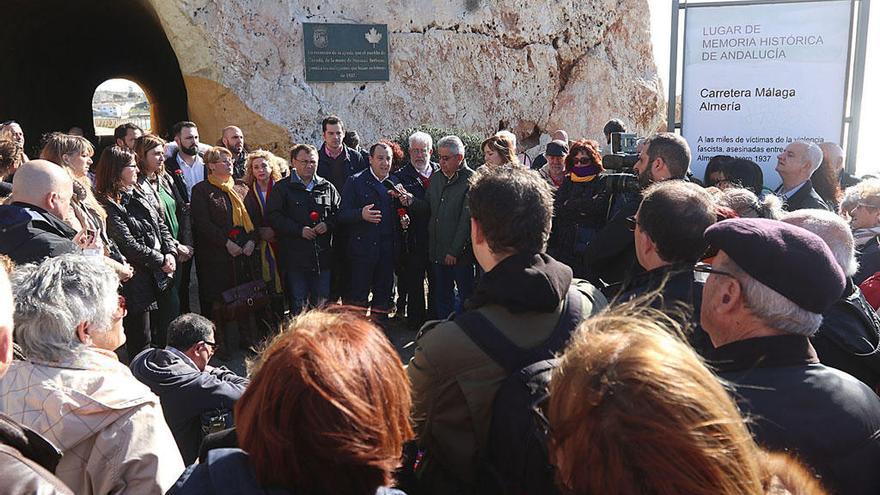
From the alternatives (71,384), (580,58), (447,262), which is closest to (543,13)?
(580,58)

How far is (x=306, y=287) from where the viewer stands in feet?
19.4

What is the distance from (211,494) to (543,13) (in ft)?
38.6

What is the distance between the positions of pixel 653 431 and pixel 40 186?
3.65 meters

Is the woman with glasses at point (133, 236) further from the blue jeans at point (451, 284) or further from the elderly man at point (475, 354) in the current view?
the elderly man at point (475, 354)

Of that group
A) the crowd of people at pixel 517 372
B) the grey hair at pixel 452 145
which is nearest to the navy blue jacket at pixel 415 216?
the grey hair at pixel 452 145

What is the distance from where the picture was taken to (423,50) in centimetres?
1084

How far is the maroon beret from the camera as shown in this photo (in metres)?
1.68

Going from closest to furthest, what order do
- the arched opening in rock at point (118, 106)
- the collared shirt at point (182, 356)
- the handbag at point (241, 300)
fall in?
the collared shirt at point (182, 356) → the handbag at point (241, 300) → the arched opening in rock at point (118, 106)

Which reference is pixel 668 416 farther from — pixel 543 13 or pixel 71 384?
pixel 543 13

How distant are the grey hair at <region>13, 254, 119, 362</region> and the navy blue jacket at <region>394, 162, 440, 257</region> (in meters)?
4.01

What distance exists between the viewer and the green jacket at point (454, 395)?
1.83 m

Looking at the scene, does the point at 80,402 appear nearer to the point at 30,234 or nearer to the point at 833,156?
the point at 30,234

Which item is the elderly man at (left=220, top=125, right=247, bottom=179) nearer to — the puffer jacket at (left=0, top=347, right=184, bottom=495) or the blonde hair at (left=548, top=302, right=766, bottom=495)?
the puffer jacket at (left=0, top=347, right=184, bottom=495)

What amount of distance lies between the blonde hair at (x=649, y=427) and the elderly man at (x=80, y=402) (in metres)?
1.38
